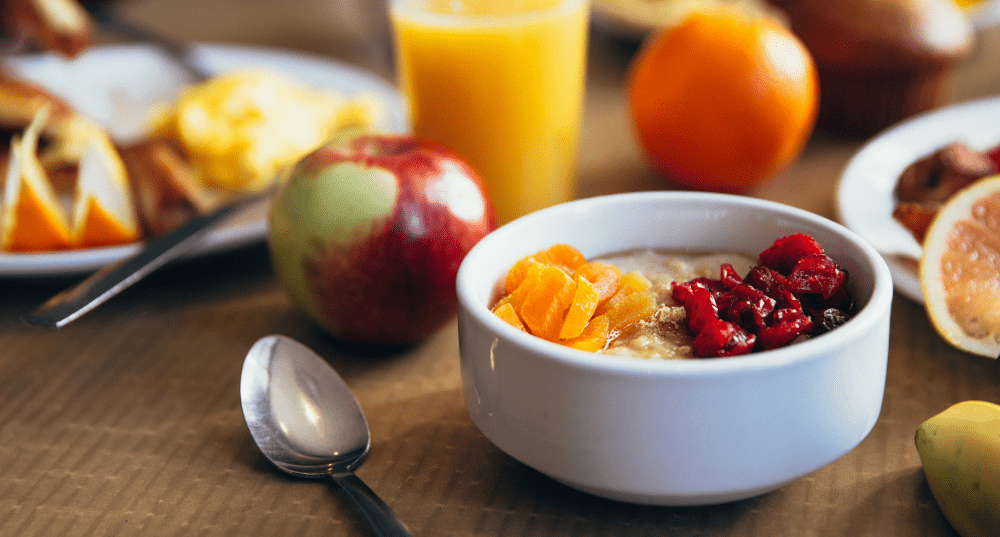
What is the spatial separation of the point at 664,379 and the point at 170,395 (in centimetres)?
61

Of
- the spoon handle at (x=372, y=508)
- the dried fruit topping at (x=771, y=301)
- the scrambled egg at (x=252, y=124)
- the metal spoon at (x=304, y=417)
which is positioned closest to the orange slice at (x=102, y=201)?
the scrambled egg at (x=252, y=124)

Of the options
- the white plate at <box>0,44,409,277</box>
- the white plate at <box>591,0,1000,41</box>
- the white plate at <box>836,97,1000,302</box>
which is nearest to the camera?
the white plate at <box>836,97,1000,302</box>

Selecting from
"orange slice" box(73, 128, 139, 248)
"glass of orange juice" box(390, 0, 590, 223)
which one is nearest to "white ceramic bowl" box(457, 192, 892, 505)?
"glass of orange juice" box(390, 0, 590, 223)

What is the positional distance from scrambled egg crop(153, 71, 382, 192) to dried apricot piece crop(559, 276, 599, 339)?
0.82 meters

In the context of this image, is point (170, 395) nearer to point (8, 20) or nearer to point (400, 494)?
point (400, 494)

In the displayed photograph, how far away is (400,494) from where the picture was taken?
0.73 m

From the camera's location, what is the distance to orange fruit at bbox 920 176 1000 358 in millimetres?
789

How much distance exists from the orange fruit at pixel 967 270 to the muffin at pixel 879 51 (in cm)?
64

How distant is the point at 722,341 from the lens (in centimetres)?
64

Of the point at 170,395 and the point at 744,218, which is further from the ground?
the point at 744,218

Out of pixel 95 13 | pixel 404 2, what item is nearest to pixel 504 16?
pixel 404 2

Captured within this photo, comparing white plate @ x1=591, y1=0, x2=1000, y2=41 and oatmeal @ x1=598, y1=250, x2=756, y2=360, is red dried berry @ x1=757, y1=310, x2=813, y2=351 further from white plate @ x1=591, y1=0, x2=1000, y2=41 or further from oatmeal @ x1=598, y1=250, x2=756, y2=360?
white plate @ x1=591, y1=0, x2=1000, y2=41

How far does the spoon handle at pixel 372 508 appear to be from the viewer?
0.64 metres

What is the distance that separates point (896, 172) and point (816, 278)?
2.03ft
